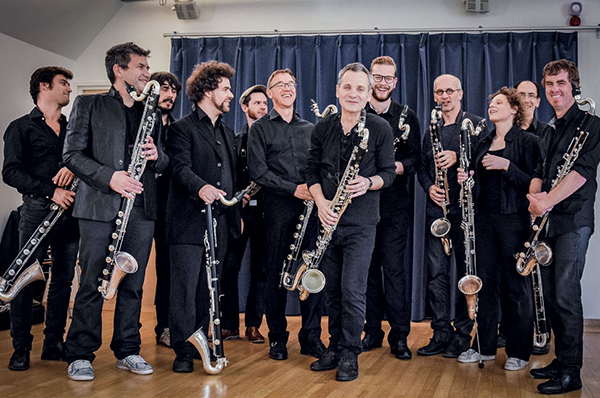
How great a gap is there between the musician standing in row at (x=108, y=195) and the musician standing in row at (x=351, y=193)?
100 centimetres

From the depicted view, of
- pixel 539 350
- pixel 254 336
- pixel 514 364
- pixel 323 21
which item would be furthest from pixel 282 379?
pixel 323 21

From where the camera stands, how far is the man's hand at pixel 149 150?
3.83m

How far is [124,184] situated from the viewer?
12.1 ft

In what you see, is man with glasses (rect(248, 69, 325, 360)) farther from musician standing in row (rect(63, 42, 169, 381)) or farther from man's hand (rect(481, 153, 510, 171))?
man's hand (rect(481, 153, 510, 171))

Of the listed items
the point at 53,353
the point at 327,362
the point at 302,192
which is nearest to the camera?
the point at 327,362

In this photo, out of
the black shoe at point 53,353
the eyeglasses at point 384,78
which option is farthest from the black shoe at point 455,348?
the black shoe at point 53,353

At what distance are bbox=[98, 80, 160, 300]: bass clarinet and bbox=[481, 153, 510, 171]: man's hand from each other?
6.81ft

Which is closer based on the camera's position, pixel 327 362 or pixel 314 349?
pixel 327 362

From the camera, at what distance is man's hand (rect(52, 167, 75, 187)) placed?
13.5 ft

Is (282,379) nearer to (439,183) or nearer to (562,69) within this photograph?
(439,183)

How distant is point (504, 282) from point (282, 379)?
1.50 meters

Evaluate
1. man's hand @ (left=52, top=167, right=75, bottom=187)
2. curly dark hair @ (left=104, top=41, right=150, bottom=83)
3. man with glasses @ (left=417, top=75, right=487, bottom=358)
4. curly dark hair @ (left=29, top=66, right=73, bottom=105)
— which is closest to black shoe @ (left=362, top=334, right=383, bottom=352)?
man with glasses @ (left=417, top=75, right=487, bottom=358)

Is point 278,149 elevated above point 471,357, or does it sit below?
above

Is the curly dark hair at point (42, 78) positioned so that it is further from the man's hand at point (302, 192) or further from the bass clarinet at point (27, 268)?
the man's hand at point (302, 192)
